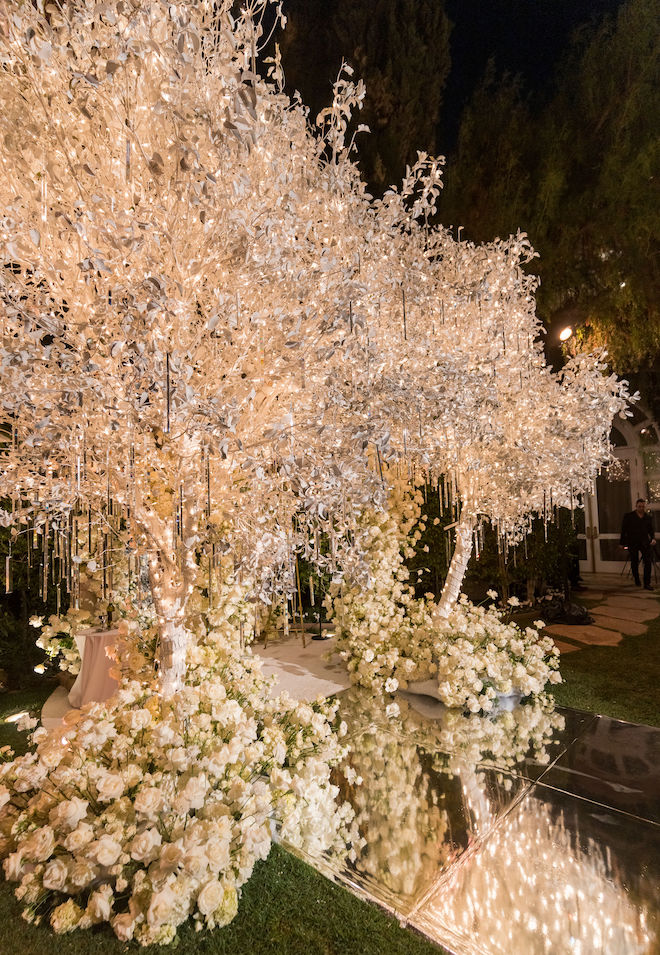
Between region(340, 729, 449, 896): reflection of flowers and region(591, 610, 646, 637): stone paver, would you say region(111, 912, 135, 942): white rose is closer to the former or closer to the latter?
region(340, 729, 449, 896): reflection of flowers

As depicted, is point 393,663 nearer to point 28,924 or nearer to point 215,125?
point 28,924

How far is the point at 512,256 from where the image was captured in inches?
207

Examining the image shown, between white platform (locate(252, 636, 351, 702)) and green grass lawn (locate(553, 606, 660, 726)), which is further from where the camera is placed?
white platform (locate(252, 636, 351, 702))

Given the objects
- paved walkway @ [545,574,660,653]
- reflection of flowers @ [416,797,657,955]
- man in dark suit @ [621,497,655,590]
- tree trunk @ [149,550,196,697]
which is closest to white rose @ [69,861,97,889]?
tree trunk @ [149,550,196,697]

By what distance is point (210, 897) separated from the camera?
6.08 feet

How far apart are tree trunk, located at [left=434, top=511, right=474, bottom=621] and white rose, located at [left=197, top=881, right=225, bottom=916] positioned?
12.6 ft

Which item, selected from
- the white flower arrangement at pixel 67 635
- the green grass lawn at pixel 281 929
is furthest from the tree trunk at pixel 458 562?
the white flower arrangement at pixel 67 635

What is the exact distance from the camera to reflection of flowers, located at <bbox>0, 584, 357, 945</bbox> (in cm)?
186

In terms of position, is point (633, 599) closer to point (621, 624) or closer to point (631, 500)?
point (621, 624)

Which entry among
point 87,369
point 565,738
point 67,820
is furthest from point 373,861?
point 87,369

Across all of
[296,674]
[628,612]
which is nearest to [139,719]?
[296,674]

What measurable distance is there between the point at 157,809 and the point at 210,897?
1.20ft

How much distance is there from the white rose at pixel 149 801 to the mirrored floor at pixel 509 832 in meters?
1.00

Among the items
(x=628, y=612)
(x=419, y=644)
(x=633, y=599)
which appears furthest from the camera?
(x=633, y=599)
